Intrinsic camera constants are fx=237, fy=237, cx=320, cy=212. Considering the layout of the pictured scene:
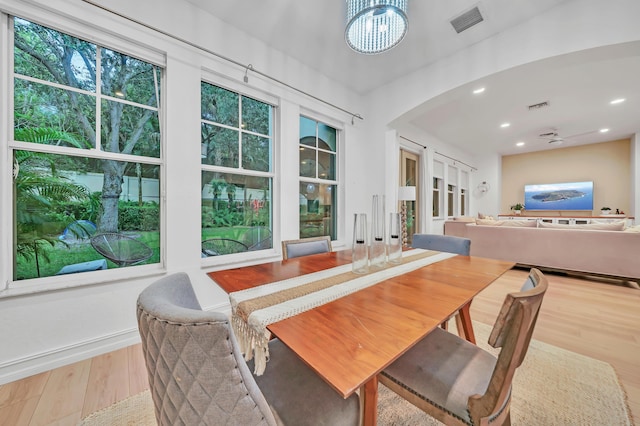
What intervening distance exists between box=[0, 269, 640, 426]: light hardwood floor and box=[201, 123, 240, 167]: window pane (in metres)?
1.69

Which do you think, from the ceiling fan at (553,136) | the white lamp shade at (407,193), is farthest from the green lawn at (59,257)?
the ceiling fan at (553,136)

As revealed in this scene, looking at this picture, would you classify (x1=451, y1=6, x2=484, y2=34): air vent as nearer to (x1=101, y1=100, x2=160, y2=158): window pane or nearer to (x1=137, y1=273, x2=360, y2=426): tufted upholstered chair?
(x1=101, y1=100, x2=160, y2=158): window pane

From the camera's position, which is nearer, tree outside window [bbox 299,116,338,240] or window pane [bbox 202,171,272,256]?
window pane [bbox 202,171,272,256]

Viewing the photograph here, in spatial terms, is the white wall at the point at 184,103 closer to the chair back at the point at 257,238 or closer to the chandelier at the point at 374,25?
the chair back at the point at 257,238

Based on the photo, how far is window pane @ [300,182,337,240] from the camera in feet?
10.2

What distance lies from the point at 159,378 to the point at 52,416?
1.40 meters

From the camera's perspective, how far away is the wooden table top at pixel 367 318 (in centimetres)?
57

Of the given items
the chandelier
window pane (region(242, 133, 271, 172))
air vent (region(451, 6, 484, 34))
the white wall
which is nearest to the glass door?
the white wall

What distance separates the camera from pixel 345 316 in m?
0.79

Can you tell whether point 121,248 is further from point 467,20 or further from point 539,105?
point 539,105

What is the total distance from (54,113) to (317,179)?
239 centimetres

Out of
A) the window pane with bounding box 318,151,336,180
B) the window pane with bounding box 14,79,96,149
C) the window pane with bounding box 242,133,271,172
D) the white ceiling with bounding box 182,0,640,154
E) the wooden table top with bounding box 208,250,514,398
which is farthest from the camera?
the window pane with bounding box 318,151,336,180

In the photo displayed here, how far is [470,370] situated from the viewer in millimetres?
904

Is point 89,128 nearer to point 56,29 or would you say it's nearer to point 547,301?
point 56,29
